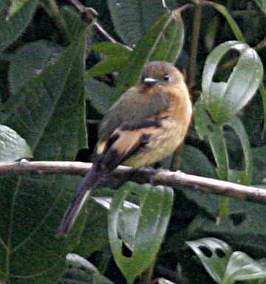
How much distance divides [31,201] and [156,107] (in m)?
0.42

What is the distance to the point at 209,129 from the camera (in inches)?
130

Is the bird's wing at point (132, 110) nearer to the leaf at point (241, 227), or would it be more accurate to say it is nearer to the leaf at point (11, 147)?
the leaf at point (11, 147)

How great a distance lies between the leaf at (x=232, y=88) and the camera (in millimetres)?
3043

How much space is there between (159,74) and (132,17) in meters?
0.35

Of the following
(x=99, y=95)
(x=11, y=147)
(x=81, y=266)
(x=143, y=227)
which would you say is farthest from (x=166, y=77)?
(x=11, y=147)

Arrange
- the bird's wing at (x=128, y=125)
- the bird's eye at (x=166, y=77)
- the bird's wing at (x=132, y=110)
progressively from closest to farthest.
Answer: the bird's wing at (x=128, y=125) → the bird's wing at (x=132, y=110) → the bird's eye at (x=166, y=77)

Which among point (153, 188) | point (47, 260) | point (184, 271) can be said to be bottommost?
point (184, 271)

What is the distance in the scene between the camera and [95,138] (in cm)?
400

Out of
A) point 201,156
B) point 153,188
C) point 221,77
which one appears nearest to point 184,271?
point 201,156

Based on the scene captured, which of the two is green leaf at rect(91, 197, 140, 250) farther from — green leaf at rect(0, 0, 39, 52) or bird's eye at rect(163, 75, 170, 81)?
green leaf at rect(0, 0, 39, 52)

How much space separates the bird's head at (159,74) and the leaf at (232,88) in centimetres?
33

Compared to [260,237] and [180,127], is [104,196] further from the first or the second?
[260,237]

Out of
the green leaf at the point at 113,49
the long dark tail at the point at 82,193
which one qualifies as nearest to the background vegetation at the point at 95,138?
the green leaf at the point at 113,49

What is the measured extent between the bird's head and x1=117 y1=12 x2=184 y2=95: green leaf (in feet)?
0.06
